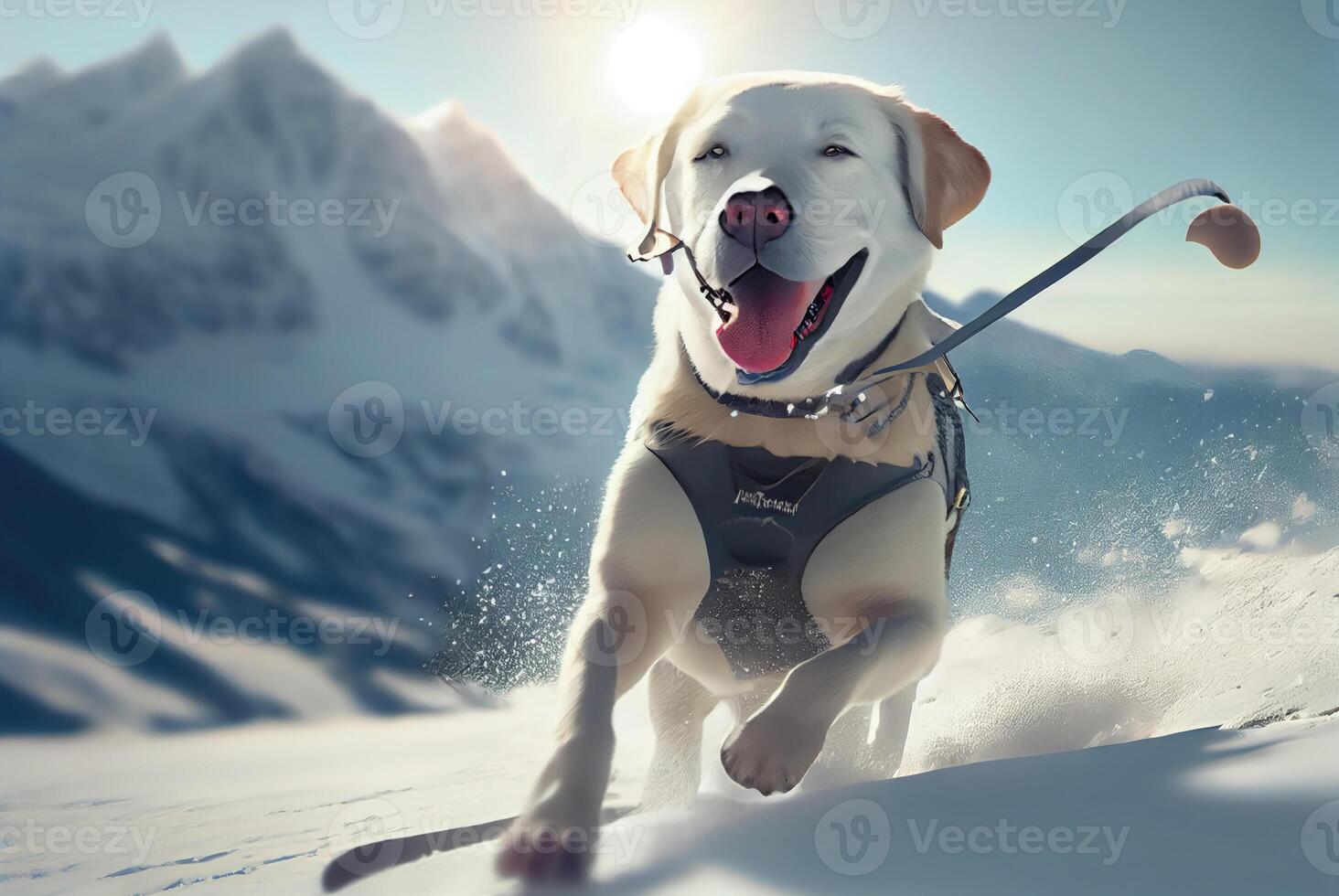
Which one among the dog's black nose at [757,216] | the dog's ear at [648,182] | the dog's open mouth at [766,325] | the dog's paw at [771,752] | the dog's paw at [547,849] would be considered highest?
the dog's ear at [648,182]

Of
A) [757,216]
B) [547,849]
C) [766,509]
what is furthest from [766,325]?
[547,849]

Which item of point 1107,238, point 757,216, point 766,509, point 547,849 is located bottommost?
point 547,849

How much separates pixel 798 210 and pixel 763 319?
1.09 feet

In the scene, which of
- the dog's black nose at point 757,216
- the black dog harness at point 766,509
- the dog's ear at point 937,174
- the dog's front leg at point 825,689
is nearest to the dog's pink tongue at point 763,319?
the dog's black nose at point 757,216

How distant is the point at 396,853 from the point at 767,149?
2.32 metres

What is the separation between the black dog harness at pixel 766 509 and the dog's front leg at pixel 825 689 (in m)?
0.31

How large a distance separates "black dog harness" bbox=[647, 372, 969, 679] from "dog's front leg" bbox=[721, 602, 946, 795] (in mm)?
307

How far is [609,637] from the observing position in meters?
2.67

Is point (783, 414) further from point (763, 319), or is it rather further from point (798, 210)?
point (798, 210)

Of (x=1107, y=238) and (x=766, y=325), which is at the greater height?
(x=1107, y=238)

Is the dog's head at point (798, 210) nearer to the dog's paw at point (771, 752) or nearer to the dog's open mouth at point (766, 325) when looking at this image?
the dog's open mouth at point (766, 325)

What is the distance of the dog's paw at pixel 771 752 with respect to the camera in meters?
2.22

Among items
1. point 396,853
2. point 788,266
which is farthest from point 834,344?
point 396,853

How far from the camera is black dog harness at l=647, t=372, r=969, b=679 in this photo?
296cm
